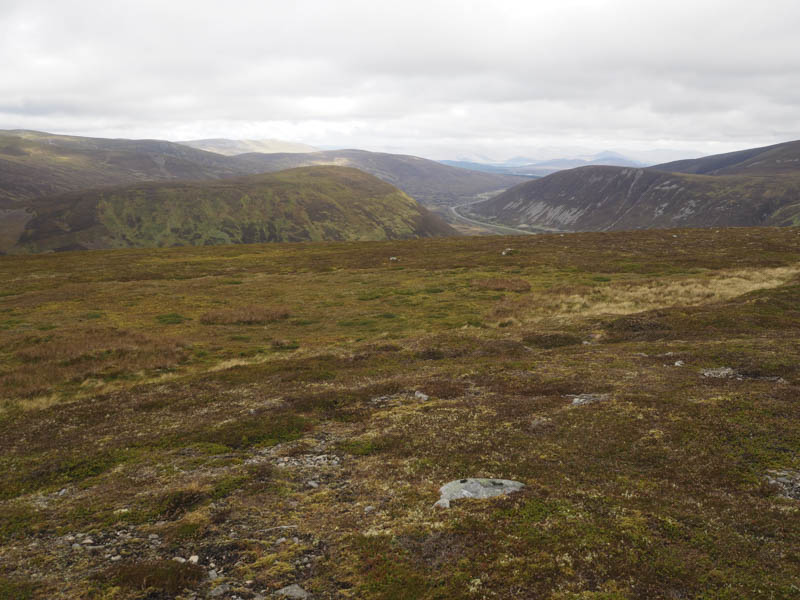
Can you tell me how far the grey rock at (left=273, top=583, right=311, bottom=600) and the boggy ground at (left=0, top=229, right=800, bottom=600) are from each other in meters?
0.20

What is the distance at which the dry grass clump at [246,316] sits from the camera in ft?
132

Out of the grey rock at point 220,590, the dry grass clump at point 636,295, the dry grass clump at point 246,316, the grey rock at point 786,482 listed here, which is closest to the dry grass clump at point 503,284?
the dry grass clump at point 636,295

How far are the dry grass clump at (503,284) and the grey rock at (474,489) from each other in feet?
130

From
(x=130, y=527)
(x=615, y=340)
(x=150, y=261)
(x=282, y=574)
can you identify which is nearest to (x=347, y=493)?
(x=282, y=574)

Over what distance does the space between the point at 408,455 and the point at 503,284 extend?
40.4 metres

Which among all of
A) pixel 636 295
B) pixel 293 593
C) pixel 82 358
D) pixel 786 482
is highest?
pixel 636 295

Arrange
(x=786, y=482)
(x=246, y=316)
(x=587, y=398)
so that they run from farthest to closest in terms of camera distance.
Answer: (x=246, y=316) → (x=587, y=398) → (x=786, y=482)

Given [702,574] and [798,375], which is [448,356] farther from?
[702,574]

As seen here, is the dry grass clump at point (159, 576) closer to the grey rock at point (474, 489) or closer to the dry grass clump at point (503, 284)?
the grey rock at point (474, 489)

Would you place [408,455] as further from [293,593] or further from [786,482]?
[786,482]

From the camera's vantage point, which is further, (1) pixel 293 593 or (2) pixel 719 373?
(2) pixel 719 373

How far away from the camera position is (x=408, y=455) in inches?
561

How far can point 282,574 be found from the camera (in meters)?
9.12

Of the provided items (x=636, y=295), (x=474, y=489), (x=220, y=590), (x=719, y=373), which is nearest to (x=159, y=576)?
(x=220, y=590)
